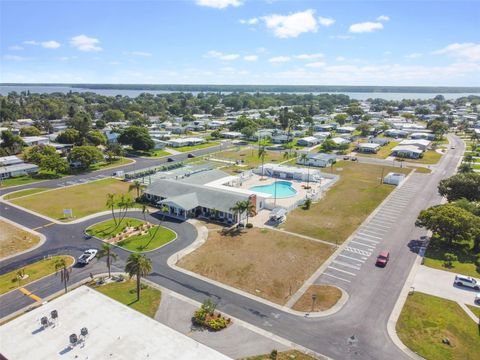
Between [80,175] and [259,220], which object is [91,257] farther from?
[80,175]

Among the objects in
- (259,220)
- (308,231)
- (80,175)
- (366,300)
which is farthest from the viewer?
(80,175)

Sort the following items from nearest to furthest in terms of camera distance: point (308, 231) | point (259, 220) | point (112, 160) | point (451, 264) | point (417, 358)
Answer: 1. point (417, 358)
2. point (451, 264)
3. point (308, 231)
4. point (259, 220)
5. point (112, 160)

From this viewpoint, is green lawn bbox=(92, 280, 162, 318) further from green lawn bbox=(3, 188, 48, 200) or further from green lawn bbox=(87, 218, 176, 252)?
green lawn bbox=(3, 188, 48, 200)

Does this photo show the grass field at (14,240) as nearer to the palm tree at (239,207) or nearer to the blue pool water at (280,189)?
the palm tree at (239,207)

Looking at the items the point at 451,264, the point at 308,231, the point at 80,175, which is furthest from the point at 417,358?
the point at 80,175

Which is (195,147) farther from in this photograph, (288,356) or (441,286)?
(288,356)

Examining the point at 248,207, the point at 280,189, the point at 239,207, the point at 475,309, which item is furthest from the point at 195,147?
the point at 475,309
